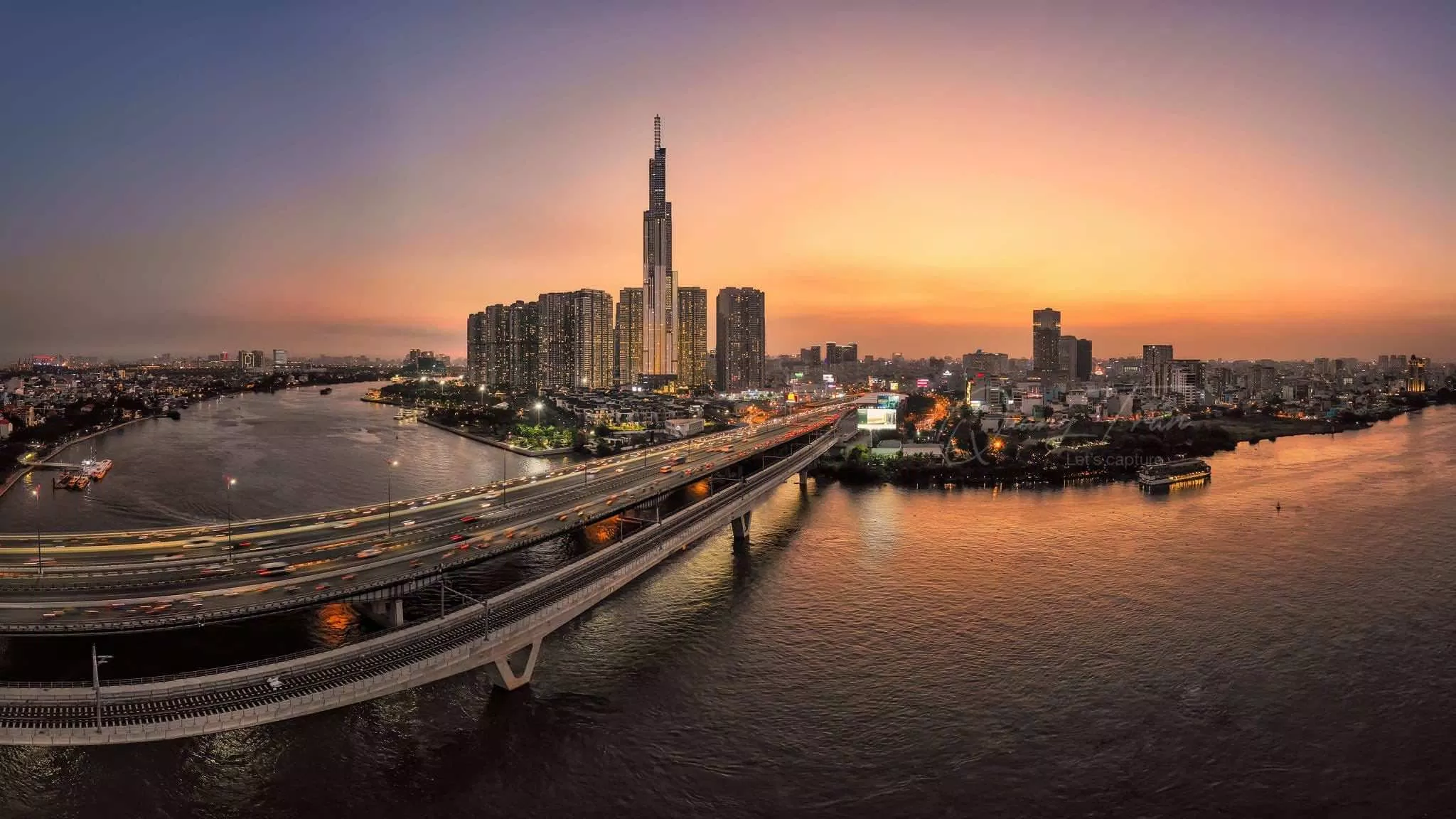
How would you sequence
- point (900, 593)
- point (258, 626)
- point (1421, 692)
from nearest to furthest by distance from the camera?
point (1421, 692)
point (258, 626)
point (900, 593)

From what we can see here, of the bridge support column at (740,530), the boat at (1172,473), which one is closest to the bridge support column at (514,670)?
the bridge support column at (740,530)

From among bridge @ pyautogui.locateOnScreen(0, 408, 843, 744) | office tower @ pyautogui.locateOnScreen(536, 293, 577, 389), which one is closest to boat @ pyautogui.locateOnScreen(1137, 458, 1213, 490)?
bridge @ pyautogui.locateOnScreen(0, 408, 843, 744)

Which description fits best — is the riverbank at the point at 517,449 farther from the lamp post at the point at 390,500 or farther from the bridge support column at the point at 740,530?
the bridge support column at the point at 740,530

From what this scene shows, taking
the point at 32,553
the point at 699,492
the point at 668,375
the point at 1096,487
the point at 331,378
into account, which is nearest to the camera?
the point at 32,553

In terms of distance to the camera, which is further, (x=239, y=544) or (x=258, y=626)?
(x=239, y=544)

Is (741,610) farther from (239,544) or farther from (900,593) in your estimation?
(239,544)

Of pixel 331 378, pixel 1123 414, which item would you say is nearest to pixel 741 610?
pixel 1123 414
